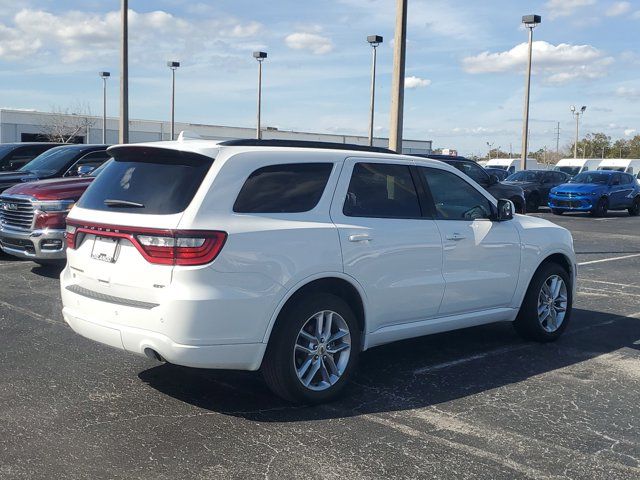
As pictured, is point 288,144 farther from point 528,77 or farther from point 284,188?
point 528,77

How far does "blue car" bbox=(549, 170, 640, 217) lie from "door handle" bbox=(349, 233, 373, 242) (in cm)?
2126

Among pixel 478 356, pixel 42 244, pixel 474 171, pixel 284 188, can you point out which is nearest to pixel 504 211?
pixel 478 356

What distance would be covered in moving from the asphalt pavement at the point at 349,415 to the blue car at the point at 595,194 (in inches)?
732

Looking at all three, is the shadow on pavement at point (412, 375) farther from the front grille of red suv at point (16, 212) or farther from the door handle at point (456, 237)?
the front grille of red suv at point (16, 212)

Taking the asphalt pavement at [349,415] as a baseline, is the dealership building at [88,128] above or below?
above

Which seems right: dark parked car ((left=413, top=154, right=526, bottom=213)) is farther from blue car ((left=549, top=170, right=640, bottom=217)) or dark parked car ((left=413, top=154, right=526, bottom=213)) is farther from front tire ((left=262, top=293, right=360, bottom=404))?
front tire ((left=262, top=293, right=360, bottom=404))

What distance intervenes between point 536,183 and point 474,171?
24.3ft

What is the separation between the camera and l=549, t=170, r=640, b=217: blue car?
2508cm

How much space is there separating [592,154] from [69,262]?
90.6 metres

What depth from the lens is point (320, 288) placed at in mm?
5273

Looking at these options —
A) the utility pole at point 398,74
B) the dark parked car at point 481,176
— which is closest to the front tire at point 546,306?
the utility pole at point 398,74

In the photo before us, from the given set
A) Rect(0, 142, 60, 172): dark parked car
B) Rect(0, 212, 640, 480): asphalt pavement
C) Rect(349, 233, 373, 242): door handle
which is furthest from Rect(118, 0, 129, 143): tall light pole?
Rect(349, 233, 373, 242): door handle

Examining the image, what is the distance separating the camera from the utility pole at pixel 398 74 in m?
12.0

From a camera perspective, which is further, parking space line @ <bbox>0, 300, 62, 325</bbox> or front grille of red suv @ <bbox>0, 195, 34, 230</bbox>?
front grille of red suv @ <bbox>0, 195, 34, 230</bbox>
